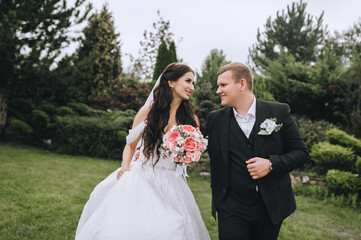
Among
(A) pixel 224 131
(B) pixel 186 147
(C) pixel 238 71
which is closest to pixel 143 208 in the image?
(B) pixel 186 147

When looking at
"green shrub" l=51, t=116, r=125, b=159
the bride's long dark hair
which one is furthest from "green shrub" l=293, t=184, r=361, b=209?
"green shrub" l=51, t=116, r=125, b=159

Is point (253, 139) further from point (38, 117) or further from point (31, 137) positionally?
point (31, 137)

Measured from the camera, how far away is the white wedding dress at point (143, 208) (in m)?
2.50

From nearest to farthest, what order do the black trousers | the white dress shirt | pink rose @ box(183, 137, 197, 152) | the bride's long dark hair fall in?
the black trousers < the white dress shirt < pink rose @ box(183, 137, 197, 152) < the bride's long dark hair

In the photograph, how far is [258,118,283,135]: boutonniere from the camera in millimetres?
2404

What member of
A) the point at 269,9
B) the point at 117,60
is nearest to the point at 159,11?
the point at 117,60

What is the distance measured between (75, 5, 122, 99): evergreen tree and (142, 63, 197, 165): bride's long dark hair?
11924 millimetres

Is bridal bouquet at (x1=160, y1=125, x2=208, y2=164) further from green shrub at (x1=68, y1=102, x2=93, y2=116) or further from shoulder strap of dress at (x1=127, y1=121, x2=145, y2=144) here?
green shrub at (x1=68, y1=102, x2=93, y2=116)

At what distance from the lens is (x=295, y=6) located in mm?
19797

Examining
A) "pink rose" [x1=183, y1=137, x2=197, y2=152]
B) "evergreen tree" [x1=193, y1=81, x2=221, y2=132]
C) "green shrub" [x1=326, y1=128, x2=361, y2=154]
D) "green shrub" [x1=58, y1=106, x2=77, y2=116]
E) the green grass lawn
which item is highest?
"evergreen tree" [x1=193, y1=81, x2=221, y2=132]

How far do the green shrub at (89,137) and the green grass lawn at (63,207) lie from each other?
1702 millimetres

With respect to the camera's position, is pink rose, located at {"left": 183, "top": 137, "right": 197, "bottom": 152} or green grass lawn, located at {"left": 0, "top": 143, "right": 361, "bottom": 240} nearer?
pink rose, located at {"left": 183, "top": 137, "right": 197, "bottom": 152}

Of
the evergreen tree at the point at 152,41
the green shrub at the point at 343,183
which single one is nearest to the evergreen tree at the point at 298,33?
the evergreen tree at the point at 152,41

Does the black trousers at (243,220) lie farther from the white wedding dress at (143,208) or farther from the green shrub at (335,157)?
the green shrub at (335,157)
